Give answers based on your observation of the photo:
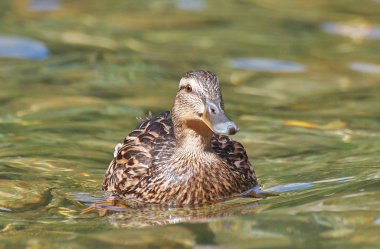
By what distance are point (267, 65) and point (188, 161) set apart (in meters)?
6.58

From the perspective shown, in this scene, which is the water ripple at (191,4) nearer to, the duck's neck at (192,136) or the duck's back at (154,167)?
the duck's back at (154,167)

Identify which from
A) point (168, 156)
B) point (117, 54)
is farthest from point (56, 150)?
point (117, 54)

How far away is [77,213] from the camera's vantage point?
9.09 m

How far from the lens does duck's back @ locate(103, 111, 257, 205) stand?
939 cm

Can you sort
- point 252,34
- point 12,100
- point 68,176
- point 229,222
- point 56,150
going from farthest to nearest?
point 252,34 < point 12,100 < point 56,150 < point 68,176 < point 229,222

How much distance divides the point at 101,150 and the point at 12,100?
231 cm

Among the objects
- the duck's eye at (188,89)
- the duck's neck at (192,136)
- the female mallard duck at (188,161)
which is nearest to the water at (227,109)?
the female mallard duck at (188,161)

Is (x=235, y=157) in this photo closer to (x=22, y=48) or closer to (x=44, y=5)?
(x=22, y=48)

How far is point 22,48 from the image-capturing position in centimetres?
1616

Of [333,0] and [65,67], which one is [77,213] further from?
[333,0]

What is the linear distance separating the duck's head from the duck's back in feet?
1.56

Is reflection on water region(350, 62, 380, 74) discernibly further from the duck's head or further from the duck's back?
the duck's head

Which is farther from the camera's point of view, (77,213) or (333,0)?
(333,0)

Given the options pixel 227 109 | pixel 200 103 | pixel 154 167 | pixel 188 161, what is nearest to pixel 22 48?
pixel 227 109
